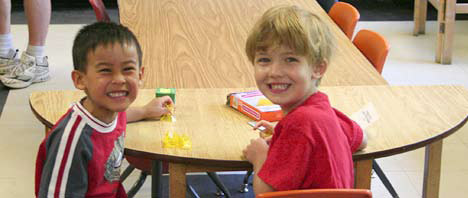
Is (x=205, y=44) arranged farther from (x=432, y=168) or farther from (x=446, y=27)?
(x=446, y=27)

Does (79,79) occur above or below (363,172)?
above

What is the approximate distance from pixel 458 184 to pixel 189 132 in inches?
69.6

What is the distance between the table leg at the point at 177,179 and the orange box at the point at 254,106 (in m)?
0.32

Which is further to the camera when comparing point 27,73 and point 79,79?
point 27,73

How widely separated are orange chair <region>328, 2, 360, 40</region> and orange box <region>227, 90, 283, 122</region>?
135 centimetres

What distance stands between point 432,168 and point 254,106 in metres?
0.65

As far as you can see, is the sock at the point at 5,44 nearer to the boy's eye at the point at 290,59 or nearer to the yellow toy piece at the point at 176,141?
the yellow toy piece at the point at 176,141

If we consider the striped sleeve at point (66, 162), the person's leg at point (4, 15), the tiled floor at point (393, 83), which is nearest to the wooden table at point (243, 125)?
the striped sleeve at point (66, 162)

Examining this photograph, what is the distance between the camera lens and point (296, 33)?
2.06 m

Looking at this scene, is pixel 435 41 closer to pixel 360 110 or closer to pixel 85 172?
pixel 360 110

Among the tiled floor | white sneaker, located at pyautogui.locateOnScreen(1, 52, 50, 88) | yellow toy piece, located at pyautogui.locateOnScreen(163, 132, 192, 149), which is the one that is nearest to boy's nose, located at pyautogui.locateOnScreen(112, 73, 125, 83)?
yellow toy piece, located at pyautogui.locateOnScreen(163, 132, 192, 149)

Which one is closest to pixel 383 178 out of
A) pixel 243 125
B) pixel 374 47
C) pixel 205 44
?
pixel 374 47

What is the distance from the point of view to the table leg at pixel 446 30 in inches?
214

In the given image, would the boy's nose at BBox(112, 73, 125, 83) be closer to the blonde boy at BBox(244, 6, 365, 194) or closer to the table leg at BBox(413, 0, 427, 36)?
the blonde boy at BBox(244, 6, 365, 194)
